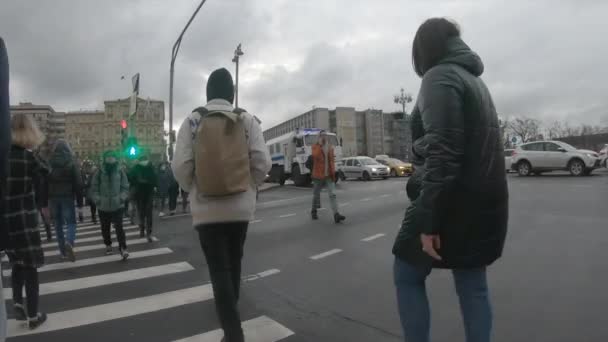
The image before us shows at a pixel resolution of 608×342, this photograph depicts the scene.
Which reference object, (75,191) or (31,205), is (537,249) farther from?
(75,191)

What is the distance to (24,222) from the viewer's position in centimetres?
319

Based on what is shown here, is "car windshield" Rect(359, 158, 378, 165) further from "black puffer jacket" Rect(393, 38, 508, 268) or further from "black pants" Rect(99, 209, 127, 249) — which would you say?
"black puffer jacket" Rect(393, 38, 508, 268)

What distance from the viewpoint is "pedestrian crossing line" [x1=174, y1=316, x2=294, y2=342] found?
2.93 metres

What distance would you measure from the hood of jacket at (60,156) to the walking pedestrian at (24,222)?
284 cm

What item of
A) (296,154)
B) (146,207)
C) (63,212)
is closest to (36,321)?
(63,212)

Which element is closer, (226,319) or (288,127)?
(226,319)

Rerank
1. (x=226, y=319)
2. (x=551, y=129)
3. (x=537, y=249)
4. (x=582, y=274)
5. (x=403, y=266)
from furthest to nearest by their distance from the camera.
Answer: (x=551, y=129)
(x=537, y=249)
(x=582, y=274)
(x=226, y=319)
(x=403, y=266)

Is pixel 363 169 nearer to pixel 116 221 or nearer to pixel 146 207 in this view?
pixel 146 207

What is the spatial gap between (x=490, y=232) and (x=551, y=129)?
303ft

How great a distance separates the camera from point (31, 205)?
3.30 meters

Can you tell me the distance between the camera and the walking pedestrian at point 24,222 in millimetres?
3156

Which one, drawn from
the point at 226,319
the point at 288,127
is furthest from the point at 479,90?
the point at 288,127

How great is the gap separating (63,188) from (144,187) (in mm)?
1626

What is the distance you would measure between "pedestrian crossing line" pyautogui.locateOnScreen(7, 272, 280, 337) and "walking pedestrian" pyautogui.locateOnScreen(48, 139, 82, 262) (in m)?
2.71
